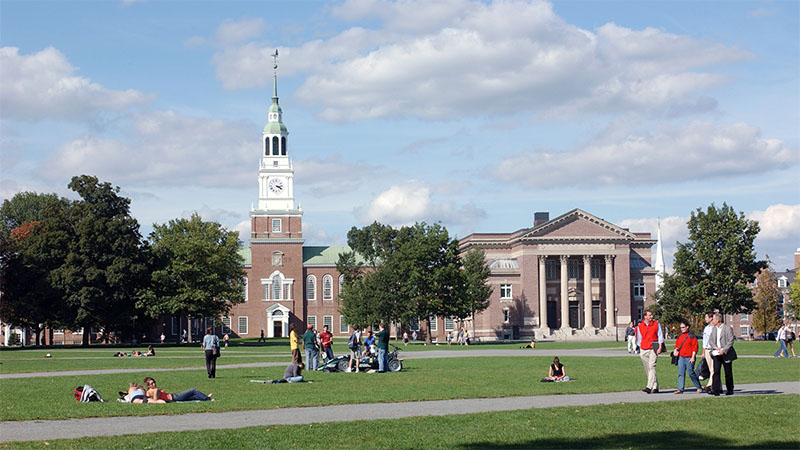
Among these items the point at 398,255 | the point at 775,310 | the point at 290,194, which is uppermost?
the point at 290,194

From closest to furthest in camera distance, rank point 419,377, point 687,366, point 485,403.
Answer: point 485,403 < point 687,366 < point 419,377

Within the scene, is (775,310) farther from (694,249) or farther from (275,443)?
(275,443)

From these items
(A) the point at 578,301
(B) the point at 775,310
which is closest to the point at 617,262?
(A) the point at 578,301

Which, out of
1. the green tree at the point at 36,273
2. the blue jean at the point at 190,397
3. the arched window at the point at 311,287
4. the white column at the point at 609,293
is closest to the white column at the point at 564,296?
the white column at the point at 609,293

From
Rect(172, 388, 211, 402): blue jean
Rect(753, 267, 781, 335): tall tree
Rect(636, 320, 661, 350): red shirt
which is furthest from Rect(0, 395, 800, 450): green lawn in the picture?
Rect(753, 267, 781, 335): tall tree

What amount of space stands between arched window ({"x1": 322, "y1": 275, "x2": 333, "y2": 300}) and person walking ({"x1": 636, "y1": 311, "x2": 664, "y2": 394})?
100064mm

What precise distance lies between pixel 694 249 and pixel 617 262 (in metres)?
27.5

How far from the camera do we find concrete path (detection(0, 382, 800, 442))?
55.5ft

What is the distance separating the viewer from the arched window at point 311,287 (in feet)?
402

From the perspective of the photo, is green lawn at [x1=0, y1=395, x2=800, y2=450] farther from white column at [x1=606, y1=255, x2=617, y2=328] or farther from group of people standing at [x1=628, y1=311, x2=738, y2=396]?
white column at [x1=606, y1=255, x2=617, y2=328]

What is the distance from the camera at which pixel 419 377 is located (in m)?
31.2

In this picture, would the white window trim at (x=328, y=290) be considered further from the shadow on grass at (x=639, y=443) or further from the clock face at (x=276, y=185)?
the shadow on grass at (x=639, y=443)

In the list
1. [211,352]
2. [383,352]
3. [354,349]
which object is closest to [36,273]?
[354,349]

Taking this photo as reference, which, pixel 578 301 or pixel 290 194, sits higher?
pixel 290 194
